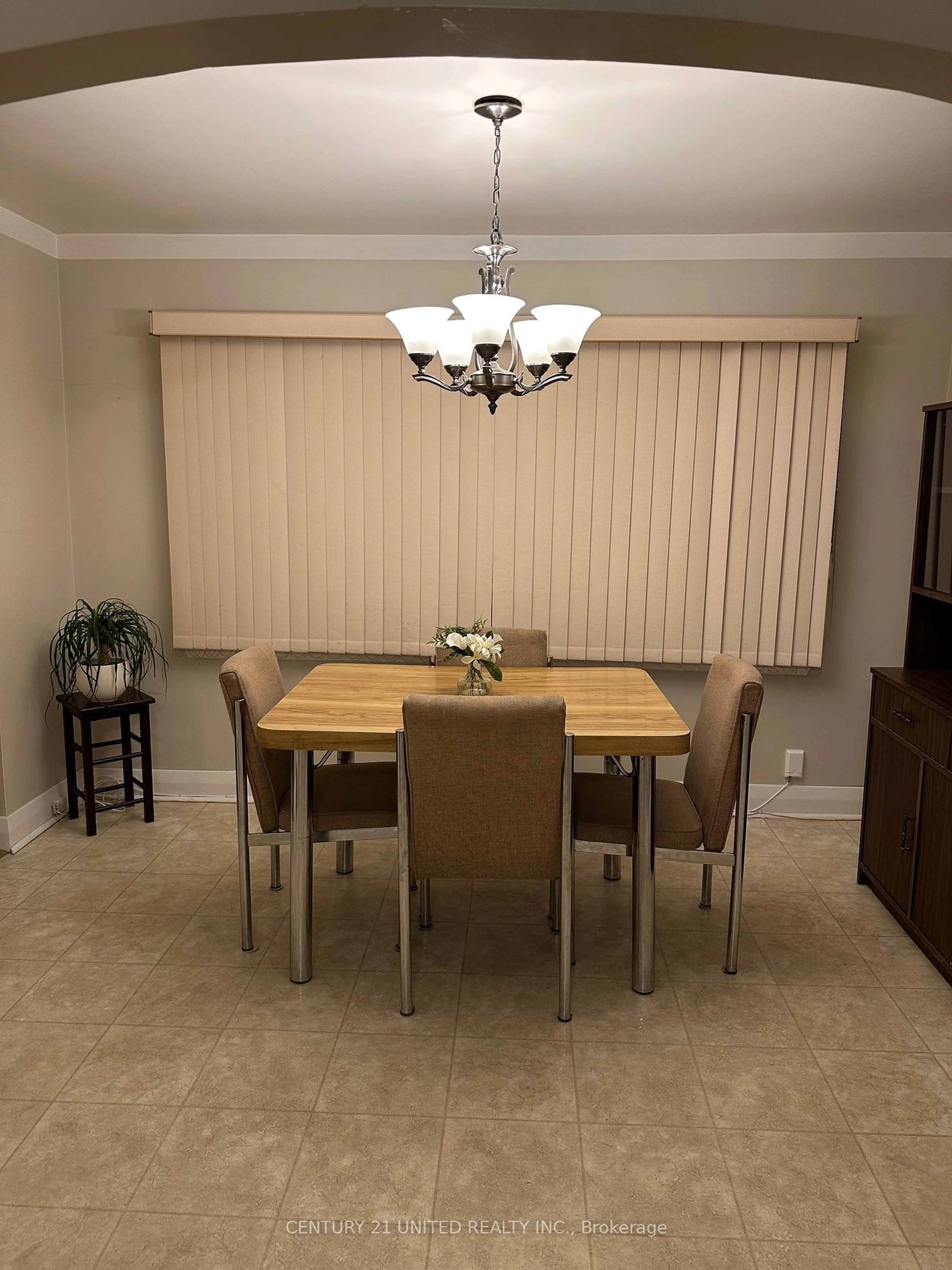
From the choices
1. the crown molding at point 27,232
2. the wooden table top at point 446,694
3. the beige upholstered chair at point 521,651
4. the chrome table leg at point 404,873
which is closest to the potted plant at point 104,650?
the wooden table top at point 446,694

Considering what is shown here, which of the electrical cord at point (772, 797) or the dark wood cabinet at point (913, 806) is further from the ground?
the dark wood cabinet at point (913, 806)

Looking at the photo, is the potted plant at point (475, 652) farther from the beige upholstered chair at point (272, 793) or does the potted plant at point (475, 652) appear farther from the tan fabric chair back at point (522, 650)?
the tan fabric chair back at point (522, 650)

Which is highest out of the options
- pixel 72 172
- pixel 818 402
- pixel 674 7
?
pixel 72 172

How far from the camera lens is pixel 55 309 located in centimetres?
429

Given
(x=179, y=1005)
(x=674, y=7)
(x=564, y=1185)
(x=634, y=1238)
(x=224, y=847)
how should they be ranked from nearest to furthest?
(x=674, y=7) < (x=634, y=1238) < (x=564, y=1185) < (x=179, y=1005) < (x=224, y=847)

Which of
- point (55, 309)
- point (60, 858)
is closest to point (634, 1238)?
point (60, 858)

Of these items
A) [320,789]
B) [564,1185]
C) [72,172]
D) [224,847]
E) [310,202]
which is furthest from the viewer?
[224,847]

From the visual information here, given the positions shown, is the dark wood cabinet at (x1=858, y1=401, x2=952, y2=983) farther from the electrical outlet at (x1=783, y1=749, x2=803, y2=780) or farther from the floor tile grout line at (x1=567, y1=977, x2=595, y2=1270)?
the floor tile grout line at (x1=567, y1=977, x2=595, y2=1270)

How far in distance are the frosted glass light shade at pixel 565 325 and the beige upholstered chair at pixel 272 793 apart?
4.46 feet

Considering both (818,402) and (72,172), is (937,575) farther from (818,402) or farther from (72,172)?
(72,172)

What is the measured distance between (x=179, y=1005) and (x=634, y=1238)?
4.82 feet

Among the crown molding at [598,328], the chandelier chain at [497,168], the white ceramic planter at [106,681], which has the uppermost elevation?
the chandelier chain at [497,168]

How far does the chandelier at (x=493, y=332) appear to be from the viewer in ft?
8.57

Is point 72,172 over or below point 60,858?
over
